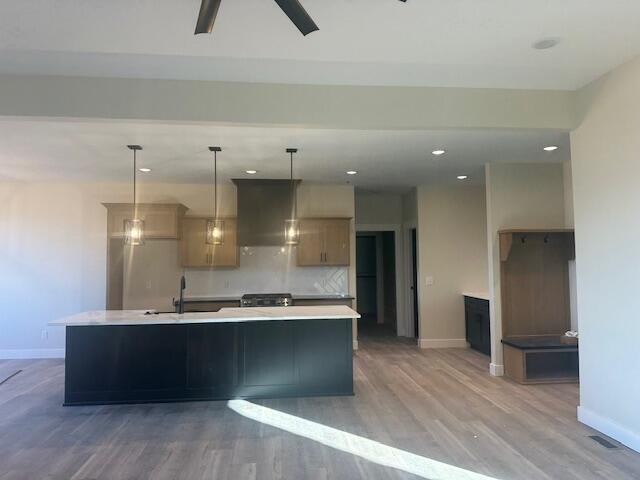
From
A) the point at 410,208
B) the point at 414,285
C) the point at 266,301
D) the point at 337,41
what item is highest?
the point at 337,41

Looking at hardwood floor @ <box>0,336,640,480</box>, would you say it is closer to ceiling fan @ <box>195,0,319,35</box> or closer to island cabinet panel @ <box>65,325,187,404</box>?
island cabinet panel @ <box>65,325,187,404</box>

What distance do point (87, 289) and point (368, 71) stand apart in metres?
5.55

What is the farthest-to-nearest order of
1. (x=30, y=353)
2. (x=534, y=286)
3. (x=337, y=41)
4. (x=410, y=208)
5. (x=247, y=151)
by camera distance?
(x=410, y=208), (x=30, y=353), (x=534, y=286), (x=247, y=151), (x=337, y=41)

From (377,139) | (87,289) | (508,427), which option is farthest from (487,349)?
(87,289)

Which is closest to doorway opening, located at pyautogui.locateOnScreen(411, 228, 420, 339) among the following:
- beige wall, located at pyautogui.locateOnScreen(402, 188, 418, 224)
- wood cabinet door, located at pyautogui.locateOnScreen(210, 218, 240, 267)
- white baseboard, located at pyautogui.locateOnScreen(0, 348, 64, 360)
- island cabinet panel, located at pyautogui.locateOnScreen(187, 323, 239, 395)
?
beige wall, located at pyautogui.locateOnScreen(402, 188, 418, 224)

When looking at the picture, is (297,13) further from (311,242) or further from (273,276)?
(273,276)

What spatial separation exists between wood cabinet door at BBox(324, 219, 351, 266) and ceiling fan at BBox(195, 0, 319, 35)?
4786 millimetres

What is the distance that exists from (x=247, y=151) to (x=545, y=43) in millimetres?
3009

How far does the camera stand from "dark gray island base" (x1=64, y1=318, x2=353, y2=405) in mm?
4199

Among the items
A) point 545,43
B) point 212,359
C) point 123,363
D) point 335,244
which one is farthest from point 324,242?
point 545,43

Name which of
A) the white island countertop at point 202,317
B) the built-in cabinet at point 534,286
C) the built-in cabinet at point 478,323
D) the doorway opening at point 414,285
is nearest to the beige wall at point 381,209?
the doorway opening at point 414,285

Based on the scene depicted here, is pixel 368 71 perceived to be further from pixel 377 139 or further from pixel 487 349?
pixel 487 349

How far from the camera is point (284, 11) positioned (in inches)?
70.1

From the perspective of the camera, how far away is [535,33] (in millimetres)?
2549
